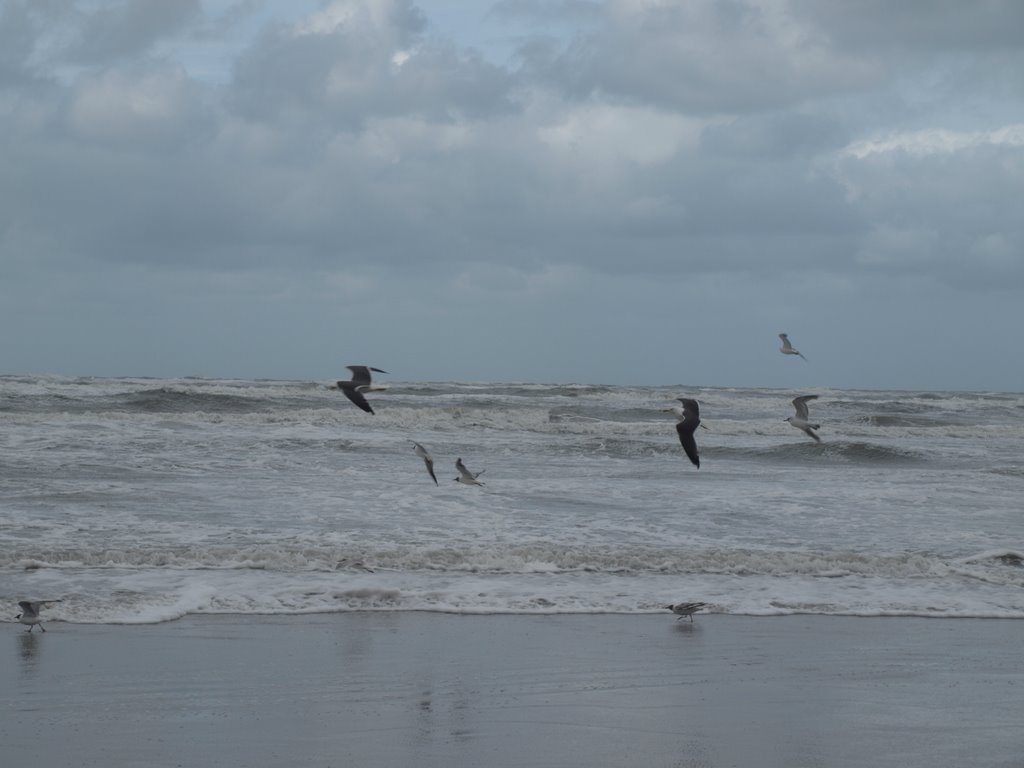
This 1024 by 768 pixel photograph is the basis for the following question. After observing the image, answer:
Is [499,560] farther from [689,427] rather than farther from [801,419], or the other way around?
[801,419]

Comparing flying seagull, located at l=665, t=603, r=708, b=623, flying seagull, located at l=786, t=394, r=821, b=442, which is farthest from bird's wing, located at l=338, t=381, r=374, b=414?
Result: flying seagull, located at l=786, t=394, r=821, b=442

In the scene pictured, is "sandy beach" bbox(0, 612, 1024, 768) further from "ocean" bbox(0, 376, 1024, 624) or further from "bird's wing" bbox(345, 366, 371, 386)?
"bird's wing" bbox(345, 366, 371, 386)

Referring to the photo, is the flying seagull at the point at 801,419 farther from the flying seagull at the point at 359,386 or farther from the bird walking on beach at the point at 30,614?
the bird walking on beach at the point at 30,614

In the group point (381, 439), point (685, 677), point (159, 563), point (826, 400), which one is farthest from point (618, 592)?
point (826, 400)

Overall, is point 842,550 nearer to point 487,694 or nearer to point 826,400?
point 487,694

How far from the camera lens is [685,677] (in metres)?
7.75

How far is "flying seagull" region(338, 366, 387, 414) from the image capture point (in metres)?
9.54

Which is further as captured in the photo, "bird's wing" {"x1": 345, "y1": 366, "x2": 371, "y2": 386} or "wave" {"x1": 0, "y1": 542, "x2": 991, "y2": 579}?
"wave" {"x1": 0, "y1": 542, "x2": 991, "y2": 579}

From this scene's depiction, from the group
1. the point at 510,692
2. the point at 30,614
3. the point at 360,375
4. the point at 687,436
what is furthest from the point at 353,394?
the point at 510,692

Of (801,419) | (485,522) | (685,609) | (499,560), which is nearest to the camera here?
(685,609)

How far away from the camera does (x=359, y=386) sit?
1003 cm

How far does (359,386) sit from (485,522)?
13.7ft

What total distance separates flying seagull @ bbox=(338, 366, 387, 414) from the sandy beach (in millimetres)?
1720

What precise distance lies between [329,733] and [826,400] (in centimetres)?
4218
